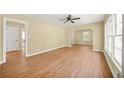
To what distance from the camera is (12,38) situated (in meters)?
8.35

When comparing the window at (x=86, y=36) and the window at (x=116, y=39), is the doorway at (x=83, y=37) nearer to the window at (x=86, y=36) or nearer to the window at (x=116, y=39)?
the window at (x=86, y=36)

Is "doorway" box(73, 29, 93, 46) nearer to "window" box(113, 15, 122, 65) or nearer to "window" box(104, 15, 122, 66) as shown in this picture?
"window" box(104, 15, 122, 66)

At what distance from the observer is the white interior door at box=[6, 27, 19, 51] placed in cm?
797

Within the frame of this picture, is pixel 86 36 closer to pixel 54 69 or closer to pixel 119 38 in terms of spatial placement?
pixel 54 69

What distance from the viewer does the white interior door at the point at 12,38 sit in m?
7.97

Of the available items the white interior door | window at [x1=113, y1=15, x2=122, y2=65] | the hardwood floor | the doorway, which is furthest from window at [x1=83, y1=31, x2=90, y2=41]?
window at [x1=113, y1=15, x2=122, y2=65]

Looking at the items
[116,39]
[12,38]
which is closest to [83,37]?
[12,38]
